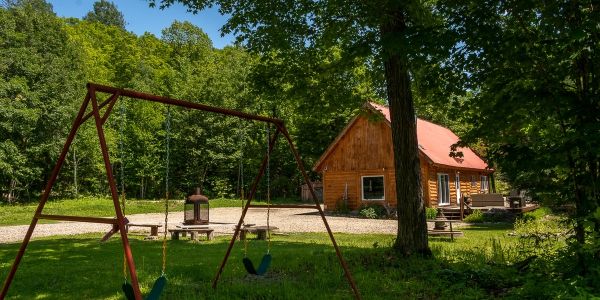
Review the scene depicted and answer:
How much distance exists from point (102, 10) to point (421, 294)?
112670mm

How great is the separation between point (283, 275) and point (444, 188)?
22.3 m

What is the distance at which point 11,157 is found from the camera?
108 ft

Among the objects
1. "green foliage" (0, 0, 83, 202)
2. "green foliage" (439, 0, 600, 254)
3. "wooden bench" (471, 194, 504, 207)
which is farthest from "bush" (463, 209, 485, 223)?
"green foliage" (0, 0, 83, 202)

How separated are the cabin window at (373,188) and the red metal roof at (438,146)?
3.24m

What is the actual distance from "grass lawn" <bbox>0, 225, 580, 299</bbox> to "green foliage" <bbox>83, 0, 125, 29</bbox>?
334 feet

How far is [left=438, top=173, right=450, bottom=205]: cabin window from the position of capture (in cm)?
2742

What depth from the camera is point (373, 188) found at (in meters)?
27.0

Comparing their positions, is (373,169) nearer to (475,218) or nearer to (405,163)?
(475,218)

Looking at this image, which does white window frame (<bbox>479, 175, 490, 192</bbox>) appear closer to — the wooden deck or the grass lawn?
the wooden deck

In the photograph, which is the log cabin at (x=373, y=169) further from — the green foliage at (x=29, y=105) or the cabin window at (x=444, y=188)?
the green foliage at (x=29, y=105)

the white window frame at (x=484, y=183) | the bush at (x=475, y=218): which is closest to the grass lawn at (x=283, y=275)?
the bush at (x=475, y=218)

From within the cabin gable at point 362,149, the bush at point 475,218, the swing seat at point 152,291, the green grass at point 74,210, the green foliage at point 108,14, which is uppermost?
the green foliage at point 108,14

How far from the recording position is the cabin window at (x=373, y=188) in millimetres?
26703

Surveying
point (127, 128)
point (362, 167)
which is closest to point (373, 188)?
point (362, 167)
